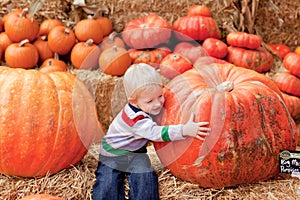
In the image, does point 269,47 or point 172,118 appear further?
point 269,47

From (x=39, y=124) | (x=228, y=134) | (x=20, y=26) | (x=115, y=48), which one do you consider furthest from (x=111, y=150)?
(x=20, y=26)

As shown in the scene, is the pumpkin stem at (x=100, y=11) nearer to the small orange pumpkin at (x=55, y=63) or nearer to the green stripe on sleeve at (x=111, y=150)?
the small orange pumpkin at (x=55, y=63)

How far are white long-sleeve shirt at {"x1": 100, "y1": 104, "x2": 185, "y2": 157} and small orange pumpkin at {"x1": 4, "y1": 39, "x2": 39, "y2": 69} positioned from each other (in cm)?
196

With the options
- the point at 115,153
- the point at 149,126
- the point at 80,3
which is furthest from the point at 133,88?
the point at 80,3

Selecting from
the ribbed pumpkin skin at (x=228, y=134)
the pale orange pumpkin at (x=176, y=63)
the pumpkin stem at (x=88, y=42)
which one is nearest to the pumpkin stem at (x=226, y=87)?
the ribbed pumpkin skin at (x=228, y=134)

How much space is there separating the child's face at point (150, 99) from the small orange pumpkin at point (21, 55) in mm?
2112

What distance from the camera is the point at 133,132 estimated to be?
214cm

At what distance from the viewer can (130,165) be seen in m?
2.25

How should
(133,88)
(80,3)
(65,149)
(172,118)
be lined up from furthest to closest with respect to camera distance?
(80,3) < (65,149) < (172,118) < (133,88)

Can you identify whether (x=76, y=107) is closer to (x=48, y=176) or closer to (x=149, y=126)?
(x=48, y=176)

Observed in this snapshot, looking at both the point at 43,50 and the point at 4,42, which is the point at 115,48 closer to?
the point at 43,50

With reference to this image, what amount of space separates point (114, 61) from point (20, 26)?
0.96 m

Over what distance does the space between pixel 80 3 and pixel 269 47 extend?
186cm

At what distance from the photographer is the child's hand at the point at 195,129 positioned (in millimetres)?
2109
